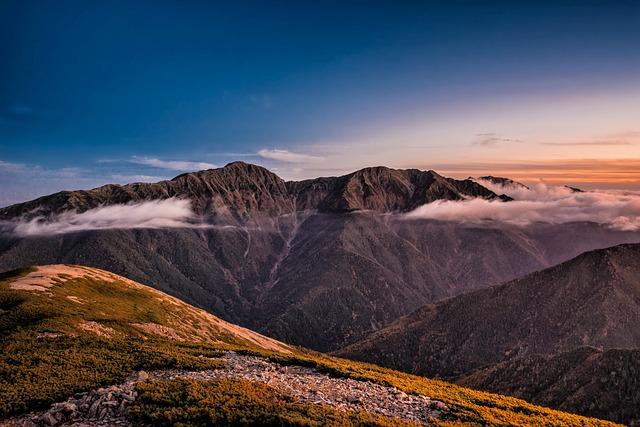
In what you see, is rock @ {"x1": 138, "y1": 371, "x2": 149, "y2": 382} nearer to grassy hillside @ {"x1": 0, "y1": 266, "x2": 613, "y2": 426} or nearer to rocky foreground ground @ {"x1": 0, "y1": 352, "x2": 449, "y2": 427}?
rocky foreground ground @ {"x1": 0, "y1": 352, "x2": 449, "y2": 427}

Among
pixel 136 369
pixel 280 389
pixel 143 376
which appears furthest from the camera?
pixel 136 369

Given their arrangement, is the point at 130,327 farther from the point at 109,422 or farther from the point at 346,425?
the point at 346,425

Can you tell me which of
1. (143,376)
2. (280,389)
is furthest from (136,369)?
(280,389)

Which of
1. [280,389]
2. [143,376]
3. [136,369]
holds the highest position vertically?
[143,376]

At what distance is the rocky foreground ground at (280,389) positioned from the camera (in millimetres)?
28531

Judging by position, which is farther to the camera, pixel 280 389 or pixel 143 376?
pixel 143 376

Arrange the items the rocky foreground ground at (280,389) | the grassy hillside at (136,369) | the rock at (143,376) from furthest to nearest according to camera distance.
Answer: the rock at (143,376) < the grassy hillside at (136,369) < the rocky foreground ground at (280,389)

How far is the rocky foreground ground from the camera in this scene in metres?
28.5

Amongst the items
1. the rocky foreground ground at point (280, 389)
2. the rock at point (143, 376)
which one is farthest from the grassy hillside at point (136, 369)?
the rock at point (143, 376)

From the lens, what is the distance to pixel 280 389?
3441 centimetres

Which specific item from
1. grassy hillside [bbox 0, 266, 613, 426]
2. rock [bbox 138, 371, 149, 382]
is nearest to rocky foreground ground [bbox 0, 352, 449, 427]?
rock [bbox 138, 371, 149, 382]

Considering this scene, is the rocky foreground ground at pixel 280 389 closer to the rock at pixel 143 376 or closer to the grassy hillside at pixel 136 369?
the rock at pixel 143 376

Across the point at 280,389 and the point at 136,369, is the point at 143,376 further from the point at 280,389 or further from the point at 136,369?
the point at 280,389

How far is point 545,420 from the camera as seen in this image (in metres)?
38.0
